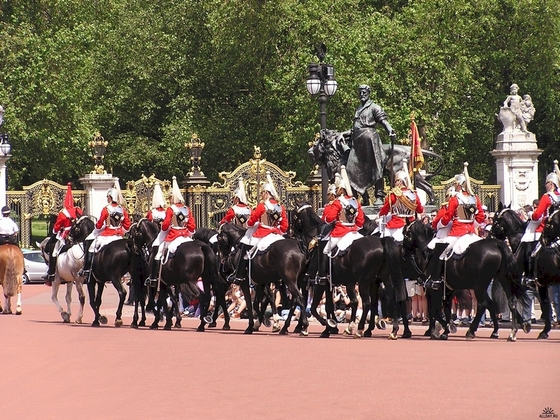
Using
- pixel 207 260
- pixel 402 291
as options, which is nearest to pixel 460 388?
pixel 402 291

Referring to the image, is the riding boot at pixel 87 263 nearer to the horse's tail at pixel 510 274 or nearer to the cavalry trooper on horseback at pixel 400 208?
the cavalry trooper on horseback at pixel 400 208

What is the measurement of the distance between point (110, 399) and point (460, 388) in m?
3.03

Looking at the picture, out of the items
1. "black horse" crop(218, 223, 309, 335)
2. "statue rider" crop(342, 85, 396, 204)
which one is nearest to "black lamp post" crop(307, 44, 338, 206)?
"statue rider" crop(342, 85, 396, 204)

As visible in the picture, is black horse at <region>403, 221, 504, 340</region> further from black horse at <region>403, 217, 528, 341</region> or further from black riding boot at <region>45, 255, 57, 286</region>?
black riding boot at <region>45, 255, 57, 286</region>

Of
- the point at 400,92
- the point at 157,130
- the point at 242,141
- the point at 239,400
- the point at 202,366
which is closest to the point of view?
the point at 239,400

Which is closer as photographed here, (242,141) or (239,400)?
(239,400)

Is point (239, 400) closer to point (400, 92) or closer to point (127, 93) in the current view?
point (400, 92)

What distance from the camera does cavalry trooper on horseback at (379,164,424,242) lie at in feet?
58.2

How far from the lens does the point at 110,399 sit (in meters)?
11.5

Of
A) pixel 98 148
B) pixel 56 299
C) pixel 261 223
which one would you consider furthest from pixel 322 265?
pixel 98 148

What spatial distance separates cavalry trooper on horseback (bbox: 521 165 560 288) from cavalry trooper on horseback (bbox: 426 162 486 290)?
0.67 m

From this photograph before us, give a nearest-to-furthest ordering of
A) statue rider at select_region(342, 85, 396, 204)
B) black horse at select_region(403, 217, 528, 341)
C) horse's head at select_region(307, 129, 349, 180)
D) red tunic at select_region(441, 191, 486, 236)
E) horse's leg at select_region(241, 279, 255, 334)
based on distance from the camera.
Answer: black horse at select_region(403, 217, 528, 341)
red tunic at select_region(441, 191, 486, 236)
horse's leg at select_region(241, 279, 255, 334)
statue rider at select_region(342, 85, 396, 204)
horse's head at select_region(307, 129, 349, 180)

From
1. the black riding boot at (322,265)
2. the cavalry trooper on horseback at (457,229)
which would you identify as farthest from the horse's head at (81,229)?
the cavalry trooper on horseback at (457,229)

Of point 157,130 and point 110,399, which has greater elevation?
point 157,130
